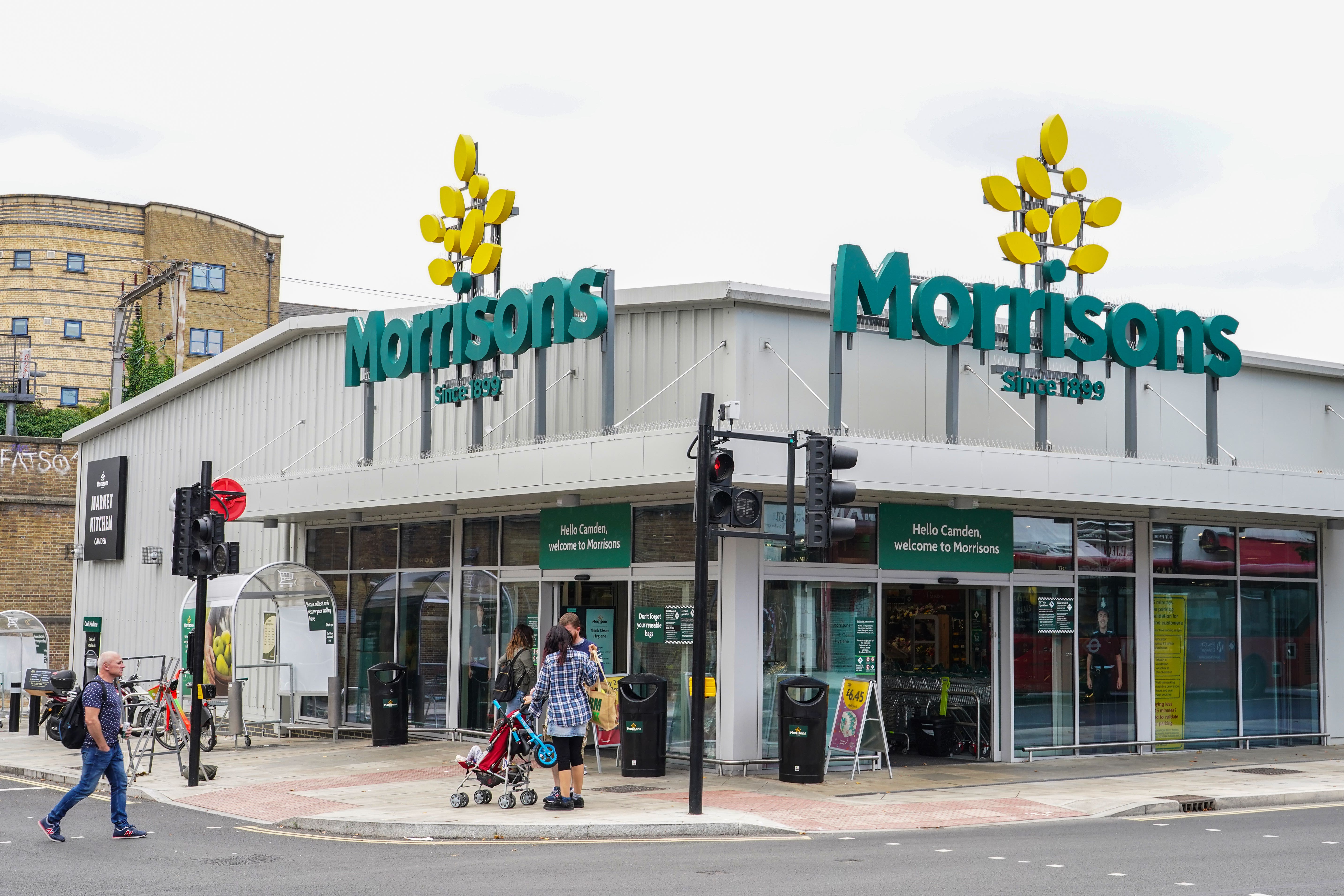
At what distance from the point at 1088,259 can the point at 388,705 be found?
11696 millimetres

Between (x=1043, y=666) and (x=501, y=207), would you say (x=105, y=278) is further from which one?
(x=1043, y=666)

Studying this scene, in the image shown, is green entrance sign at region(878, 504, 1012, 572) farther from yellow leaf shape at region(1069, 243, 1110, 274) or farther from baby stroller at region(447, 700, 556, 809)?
baby stroller at region(447, 700, 556, 809)

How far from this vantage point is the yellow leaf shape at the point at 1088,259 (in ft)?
66.8

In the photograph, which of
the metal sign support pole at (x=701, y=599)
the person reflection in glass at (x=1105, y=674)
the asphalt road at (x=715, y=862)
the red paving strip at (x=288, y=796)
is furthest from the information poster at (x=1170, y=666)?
the red paving strip at (x=288, y=796)

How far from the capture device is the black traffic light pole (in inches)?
626

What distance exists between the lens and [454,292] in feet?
73.4

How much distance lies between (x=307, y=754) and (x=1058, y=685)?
10.2 meters

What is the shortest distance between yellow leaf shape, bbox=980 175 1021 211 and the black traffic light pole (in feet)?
35.9

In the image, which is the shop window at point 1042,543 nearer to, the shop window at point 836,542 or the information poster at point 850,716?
the shop window at point 836,542

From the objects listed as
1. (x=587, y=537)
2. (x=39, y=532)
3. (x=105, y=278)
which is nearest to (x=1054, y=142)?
(x=587, y=537)

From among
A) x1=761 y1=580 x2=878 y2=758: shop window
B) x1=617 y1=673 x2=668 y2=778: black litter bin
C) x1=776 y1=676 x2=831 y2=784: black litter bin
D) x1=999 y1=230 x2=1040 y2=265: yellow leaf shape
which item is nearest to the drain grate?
x1=776 y1=676 x2=831 y2=784: black litter bin

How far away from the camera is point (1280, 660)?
2169cm

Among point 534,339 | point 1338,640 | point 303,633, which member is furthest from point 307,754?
point 1338,640

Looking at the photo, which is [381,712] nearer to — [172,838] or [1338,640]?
[172,838]
